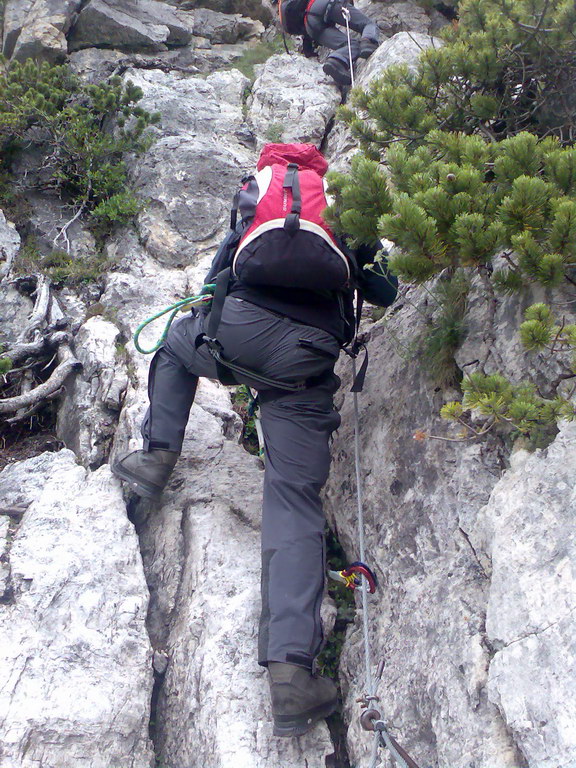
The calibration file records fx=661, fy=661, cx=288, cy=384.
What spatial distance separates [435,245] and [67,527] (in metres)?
3.29

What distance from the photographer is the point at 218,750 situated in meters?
3.71

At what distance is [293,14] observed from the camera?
11.4 metres

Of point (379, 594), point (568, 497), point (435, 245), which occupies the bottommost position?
point (379, 594)

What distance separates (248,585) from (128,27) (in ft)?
35.3

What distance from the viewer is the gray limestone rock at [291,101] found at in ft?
33.0

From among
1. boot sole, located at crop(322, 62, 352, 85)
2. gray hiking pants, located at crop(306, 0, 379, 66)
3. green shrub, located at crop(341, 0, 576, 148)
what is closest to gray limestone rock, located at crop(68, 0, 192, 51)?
gray hiking pants, located at crop(306, 0, 379, 66)

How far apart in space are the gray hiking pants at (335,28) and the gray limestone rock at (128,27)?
2.73m

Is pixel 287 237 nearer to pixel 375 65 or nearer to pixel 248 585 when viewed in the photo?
pixel 248 585

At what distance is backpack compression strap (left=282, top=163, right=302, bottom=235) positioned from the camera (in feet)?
13.3

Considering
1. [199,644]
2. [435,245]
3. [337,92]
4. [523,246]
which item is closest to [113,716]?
[199,644]

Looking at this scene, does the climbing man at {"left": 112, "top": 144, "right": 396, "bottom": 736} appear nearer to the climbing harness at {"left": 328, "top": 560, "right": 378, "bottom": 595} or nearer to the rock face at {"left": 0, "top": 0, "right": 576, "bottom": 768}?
the climbing harness at {"left": 328, "top": 560, "right": 378, "bottom": 595}

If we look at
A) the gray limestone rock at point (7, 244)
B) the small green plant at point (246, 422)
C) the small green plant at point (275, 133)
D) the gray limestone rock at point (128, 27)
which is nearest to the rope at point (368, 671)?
the small green plant at point (246, 422)

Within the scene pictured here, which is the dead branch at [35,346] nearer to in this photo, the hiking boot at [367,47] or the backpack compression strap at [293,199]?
the backpack compression strap at [293,199]

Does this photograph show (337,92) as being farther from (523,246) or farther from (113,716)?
(113,716)
